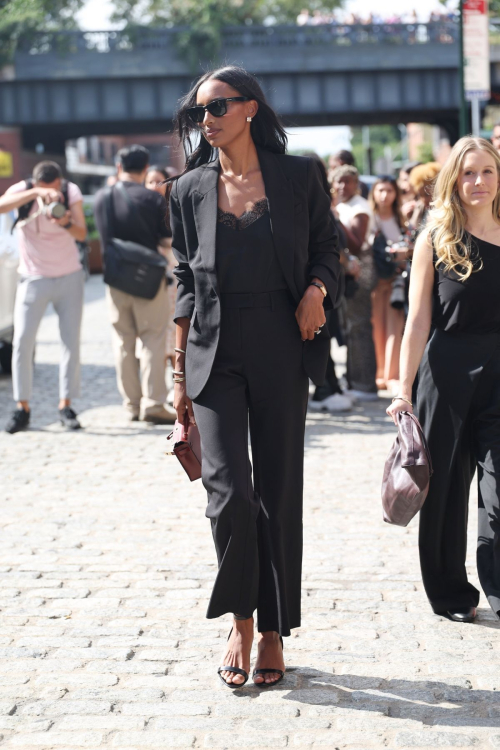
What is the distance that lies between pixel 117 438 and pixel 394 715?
5712mm

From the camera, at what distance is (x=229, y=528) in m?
3.91

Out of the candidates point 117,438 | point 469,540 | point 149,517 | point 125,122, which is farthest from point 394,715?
point 125,122

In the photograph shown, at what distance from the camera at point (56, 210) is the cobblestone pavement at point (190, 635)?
90.1 inches

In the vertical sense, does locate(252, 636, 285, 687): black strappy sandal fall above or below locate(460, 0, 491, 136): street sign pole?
below

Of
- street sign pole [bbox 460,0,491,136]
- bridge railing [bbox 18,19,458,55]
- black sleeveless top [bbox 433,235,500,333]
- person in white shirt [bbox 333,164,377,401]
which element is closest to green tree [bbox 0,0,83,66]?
bridge railing [bbox 18,19,458,55]

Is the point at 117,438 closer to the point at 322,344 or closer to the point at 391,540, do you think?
the point at 391,540

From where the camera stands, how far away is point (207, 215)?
395cm

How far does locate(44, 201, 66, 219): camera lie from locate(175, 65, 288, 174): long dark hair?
497cm

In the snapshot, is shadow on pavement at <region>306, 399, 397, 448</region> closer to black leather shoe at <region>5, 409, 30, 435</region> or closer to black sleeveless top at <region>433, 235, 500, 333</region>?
black leather shoe at <region>5, 409, 30, 435</region>

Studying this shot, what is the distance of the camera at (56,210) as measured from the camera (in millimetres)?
9039

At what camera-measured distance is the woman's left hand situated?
3914 mm

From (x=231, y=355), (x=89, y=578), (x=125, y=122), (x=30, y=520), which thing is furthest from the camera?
(x=125, y=122)

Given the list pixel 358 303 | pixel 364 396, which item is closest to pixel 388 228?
pixel 358 303

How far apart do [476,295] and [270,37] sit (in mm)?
42453
